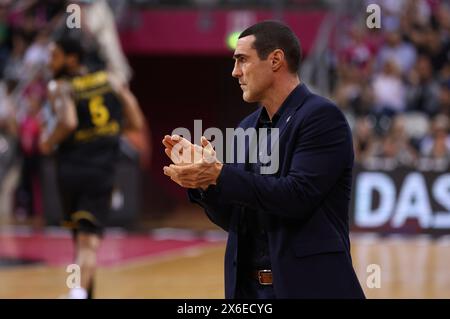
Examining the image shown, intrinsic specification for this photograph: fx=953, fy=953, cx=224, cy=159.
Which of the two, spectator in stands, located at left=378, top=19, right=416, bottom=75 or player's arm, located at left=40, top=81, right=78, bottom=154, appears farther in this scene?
spectator in stands, located at left=378, top=19, right=416, bottom=75

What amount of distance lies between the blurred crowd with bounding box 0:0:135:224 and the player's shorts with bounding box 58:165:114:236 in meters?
6.94

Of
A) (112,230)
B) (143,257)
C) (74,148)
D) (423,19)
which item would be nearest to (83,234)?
(74,148)

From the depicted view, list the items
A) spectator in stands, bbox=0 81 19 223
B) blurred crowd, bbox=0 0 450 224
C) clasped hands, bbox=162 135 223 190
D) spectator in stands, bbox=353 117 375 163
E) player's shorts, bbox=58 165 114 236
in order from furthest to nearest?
spectator in stands, bbox=0 81 19 223 → blurred crowd, bbox=0 0 450 224 → spectator in stands, bbox=353 117 375 163 → player's shorts, bbox=58 165 114 236 → clasped hands, bbox=162 135 223 190

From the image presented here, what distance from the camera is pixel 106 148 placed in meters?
A: 8.55

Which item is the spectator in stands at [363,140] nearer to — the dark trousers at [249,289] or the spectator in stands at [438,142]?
the spectator in stands at [438,142]

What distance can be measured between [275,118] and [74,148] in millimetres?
4422

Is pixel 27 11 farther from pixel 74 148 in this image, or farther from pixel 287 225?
pixel 287 225

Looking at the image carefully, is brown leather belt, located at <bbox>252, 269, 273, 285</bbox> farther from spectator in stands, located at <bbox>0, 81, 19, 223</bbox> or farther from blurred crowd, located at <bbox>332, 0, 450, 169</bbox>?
spectator in stands, located at <bbox>0, 81, 19, 223</bbox>

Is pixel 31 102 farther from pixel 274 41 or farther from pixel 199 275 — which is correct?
pixel 274 41

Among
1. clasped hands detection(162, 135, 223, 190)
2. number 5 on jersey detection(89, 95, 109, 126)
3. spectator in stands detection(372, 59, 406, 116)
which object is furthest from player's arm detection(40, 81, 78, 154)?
spectator in stands detection(372, 59, 406, 116)

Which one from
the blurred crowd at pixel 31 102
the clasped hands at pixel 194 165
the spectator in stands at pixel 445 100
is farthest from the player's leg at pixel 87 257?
the spectator in stands at pixel 445 100

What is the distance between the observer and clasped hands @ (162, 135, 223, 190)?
3893mm

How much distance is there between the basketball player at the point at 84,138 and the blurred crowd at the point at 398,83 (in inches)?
263

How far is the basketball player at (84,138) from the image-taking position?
26.7ft
